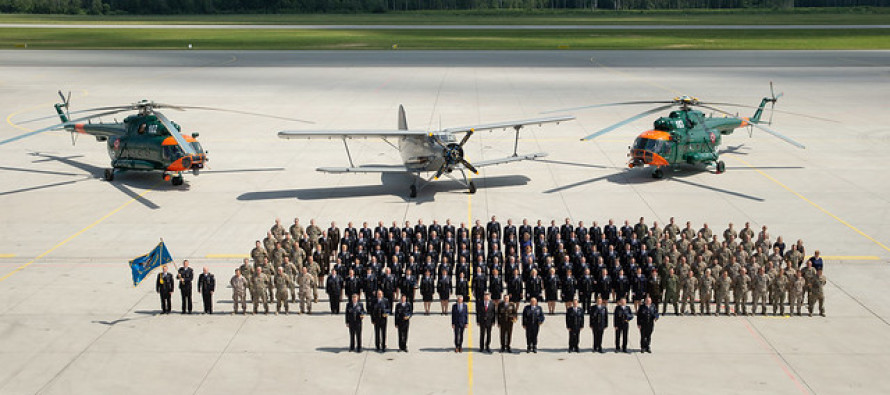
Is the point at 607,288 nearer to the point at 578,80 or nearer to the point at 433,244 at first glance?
the point at 433,244

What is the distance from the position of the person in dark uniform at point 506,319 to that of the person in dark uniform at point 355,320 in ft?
9.29

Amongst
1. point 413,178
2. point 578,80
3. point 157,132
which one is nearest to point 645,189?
point 413,178

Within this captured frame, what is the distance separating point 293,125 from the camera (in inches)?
1702

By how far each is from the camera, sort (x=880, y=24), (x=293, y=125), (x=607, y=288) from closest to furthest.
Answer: (x=607, y=288) → (x=293, y=125) → (x=880, y=24)

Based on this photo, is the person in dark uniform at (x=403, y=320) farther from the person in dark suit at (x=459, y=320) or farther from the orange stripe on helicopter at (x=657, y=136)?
the orange stripe on helicopter at (x=657, y=136)

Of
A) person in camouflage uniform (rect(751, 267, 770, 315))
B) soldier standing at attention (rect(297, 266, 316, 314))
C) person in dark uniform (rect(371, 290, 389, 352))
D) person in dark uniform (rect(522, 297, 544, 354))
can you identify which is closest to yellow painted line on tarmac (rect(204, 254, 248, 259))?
soldier standing at attention (rect(297, 266, 316, 314))

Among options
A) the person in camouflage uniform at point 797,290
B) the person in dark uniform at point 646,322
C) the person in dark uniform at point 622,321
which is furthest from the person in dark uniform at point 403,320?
the person in camouflage uniform at point 797,290

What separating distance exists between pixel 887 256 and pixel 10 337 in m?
22.8

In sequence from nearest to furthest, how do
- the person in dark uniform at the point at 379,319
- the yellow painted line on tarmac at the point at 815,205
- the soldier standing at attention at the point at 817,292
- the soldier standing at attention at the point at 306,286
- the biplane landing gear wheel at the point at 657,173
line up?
the person in dark uniform at the point at 379,319
the soldier standing at attention at the point at 817,292
the soldier standing at attention at the point at 306,286
the yellow painted line on tarmac at the point at 815,205
the biplane landing gear wheel at the point at 657,173

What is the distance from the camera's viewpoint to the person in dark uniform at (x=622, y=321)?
15664 mm

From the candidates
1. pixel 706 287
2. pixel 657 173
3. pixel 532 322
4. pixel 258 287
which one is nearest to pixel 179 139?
pixel 258 287

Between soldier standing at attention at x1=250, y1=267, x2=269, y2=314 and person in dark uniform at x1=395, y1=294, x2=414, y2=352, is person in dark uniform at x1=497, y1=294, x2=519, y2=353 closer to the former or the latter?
person in dark uniform at x1=395, y1=294, x2=414, y2=352

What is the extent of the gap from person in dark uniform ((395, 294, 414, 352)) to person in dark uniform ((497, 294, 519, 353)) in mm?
1860

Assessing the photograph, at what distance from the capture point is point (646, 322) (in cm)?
1558
